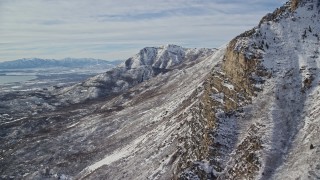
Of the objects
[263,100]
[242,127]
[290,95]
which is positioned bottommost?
[242,127]

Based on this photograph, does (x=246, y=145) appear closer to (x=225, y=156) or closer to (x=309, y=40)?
(x=225, y=156)

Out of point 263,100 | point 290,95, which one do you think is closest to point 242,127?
point 263,100

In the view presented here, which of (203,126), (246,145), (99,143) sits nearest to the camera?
(246,145)

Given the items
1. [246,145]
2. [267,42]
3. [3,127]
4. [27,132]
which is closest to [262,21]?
[267,42]

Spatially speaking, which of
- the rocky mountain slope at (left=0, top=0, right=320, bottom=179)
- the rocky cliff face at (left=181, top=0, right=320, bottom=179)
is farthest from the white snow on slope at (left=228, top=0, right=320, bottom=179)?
the rocky mountain slope at (left=0, top=0, right=320, bottom=179)

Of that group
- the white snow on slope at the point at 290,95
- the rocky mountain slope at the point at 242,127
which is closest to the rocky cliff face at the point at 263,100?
the white snow on slope at the point at 290,95

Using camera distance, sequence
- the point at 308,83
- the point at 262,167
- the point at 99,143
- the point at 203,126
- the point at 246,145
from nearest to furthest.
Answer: the point at 262,167 → the point at 246,145 → the point at 308,83 → the point at 203,126 → the point at 99,143

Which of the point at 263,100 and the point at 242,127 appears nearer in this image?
the point at 242,127

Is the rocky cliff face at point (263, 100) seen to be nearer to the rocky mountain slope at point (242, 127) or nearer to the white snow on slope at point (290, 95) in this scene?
the white snow on slope at point (290, 95)

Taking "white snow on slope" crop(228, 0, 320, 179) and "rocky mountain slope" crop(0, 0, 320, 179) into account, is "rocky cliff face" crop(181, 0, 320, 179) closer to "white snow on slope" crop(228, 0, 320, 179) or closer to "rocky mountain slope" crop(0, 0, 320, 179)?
"white snow on slope" crop(228, 0, 320, 179)

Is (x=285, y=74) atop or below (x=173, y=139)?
atop

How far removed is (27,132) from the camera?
449 ft

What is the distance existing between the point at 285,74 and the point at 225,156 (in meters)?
16.2

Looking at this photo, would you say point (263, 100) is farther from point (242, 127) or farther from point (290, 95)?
point (242, 127)
